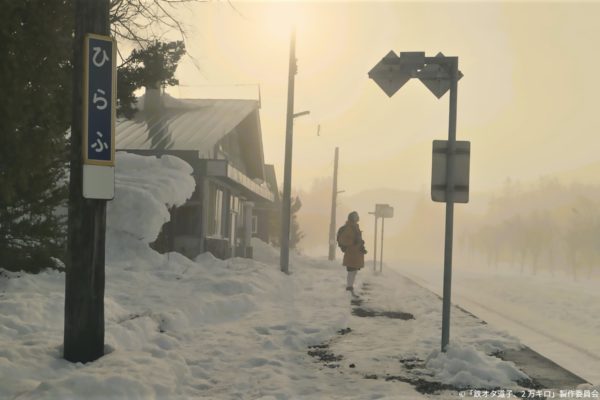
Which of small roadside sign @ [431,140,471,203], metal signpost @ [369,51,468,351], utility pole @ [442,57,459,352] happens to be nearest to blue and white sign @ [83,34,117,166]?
metal signpost @ [369,51,468,351]

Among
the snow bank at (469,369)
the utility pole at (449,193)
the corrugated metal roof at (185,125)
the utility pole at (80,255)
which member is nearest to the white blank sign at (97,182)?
the utility pole at (80,255)

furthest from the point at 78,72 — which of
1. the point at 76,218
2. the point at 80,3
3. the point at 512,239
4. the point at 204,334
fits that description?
the point at 512,239

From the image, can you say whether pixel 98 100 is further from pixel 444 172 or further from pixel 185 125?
pixel 185 125

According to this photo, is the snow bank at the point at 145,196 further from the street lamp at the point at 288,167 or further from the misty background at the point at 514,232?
the misty background at the point at 514,232

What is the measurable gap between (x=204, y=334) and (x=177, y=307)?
150cm

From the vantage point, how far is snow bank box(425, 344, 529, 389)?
553 cm

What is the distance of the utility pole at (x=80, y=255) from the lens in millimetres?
5297

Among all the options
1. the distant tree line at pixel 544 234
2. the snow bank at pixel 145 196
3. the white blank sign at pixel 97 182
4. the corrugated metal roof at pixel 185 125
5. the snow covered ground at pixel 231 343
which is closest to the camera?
the snow covered ground at pixel 231 343

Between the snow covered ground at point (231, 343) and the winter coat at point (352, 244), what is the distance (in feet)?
2.70

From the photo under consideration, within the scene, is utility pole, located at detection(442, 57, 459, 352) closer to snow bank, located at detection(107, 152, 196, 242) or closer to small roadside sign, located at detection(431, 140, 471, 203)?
small roadside sign, located at detection(431, 140, 471, 203)

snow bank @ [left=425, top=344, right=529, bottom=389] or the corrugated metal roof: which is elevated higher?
the corrugated metal roof

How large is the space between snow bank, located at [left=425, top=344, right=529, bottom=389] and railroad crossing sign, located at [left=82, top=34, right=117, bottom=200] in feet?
11.7

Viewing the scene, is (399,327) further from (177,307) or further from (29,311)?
(29,311)

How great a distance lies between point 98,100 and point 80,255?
1.38 m
